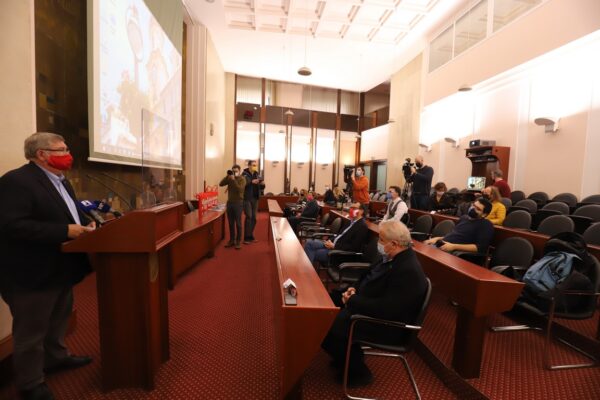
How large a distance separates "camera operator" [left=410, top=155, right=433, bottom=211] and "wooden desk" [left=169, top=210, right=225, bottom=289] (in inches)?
157

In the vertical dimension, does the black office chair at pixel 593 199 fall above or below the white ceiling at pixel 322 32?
below

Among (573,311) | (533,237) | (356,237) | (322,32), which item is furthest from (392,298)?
(322,32)

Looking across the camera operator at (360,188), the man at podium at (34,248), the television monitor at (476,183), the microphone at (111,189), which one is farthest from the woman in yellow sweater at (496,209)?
the microphone at (111,189)

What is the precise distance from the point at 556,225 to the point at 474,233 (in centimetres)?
113

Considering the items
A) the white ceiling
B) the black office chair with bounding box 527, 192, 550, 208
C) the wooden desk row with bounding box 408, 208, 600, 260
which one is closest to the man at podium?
the wooden desk row with bounding box 408, 208, 600, 260

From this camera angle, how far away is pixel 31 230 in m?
1.44

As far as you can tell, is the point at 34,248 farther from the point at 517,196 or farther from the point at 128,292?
the point at 517,196

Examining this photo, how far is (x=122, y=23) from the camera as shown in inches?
125

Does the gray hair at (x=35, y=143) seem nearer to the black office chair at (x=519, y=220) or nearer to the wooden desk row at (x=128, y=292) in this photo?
the wooden desk row at (x=128, y=292)

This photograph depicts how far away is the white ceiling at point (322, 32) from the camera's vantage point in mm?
7094

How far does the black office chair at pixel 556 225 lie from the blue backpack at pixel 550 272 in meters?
1.29

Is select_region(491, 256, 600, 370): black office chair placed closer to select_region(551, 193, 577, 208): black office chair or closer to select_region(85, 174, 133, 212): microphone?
select_region(551, 193, 577, 208): black office chair

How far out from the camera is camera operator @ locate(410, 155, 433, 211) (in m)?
5.80

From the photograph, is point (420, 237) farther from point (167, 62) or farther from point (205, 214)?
point (167, 62)
